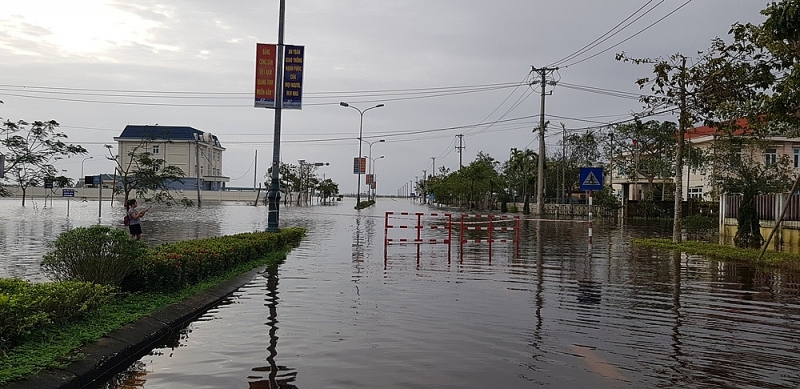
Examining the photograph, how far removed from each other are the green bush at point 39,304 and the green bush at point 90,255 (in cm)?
64

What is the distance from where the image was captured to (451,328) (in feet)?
28.3

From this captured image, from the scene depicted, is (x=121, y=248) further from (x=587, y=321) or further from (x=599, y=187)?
(x=599, y=187)

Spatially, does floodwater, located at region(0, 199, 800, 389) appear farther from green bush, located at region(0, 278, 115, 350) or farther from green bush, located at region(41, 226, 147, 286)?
green bush, located at region(41, 226, 147, 286)

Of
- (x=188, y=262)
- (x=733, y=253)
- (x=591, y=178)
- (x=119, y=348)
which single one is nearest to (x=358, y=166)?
(x=591, y=178)

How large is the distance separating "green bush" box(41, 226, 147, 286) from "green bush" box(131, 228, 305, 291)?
643 mm

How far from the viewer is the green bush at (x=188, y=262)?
31.6 feet

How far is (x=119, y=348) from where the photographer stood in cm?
682

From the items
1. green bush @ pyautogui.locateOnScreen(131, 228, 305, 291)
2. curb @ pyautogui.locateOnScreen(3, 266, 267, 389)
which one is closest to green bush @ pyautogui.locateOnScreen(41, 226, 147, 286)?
green bush @ pyautogui.locateOnScreen(131, 228, 305, 291)

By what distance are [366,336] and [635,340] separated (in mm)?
3157

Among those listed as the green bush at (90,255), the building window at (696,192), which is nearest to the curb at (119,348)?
the green bush at (90,255)

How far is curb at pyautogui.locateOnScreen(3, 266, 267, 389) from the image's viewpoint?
5.63m

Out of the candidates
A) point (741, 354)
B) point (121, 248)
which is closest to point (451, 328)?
point (741, 354)

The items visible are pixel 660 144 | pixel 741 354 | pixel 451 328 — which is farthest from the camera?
pixel 660 144

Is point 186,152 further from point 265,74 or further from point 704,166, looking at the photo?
point 265,74
